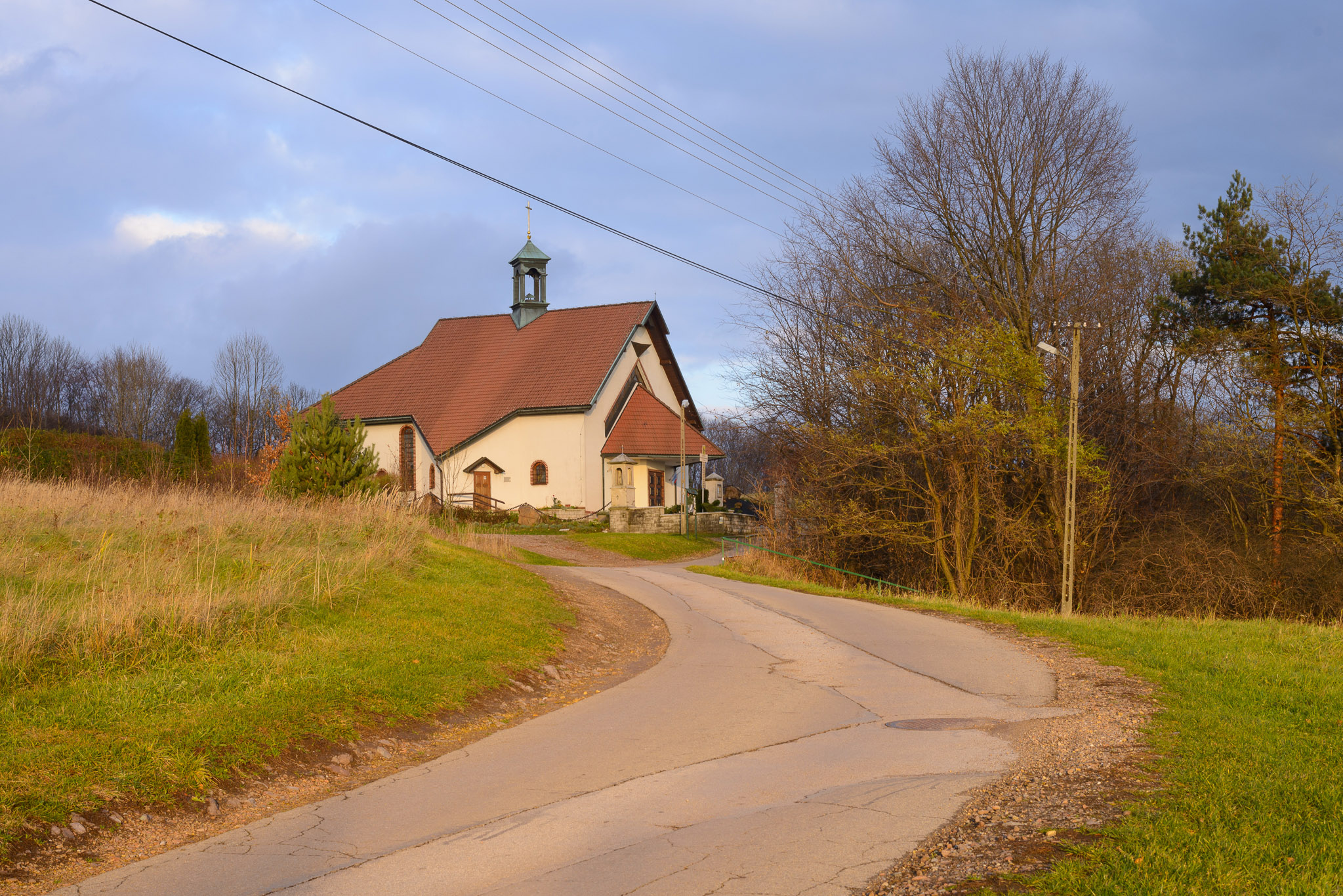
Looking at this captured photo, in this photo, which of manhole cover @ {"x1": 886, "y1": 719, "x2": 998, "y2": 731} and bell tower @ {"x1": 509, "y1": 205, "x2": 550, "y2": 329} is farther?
bell tower @ {"x1": 509, "y1": 205, "x2": 550, "y2": 329}

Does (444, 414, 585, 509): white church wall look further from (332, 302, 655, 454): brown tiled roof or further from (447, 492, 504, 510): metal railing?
(332, 302, 655, 454): brown tiled roof

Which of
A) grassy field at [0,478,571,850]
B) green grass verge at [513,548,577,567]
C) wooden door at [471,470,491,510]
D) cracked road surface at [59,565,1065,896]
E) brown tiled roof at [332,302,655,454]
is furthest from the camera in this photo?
brown tiled roof at [332,302,655,454]

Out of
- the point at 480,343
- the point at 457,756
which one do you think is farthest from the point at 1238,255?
the point at 480,343

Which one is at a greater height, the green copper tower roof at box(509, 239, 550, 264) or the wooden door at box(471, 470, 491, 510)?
the green copper tower roof at box(509, 239, 550, 264)

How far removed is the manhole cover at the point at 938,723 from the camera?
8883 mm

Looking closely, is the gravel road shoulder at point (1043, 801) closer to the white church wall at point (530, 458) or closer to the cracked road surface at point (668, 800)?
the cracked road surface at point (668, 800)

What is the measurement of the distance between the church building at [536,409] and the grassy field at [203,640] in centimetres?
2596

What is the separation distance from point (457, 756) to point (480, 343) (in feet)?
137

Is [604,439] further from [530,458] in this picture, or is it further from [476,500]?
[476,500]

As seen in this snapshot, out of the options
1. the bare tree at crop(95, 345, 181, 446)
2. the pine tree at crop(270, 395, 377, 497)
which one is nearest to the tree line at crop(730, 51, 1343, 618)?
the pine tree at crop(270, 395, 377, 497)

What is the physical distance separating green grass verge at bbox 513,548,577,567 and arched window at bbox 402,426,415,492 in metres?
17.9

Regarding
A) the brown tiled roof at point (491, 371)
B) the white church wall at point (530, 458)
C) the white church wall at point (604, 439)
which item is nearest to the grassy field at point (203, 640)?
the white church wall at point (530, 458)

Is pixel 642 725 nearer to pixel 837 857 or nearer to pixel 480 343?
pixel 837 857

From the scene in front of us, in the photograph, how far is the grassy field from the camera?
673 cm
